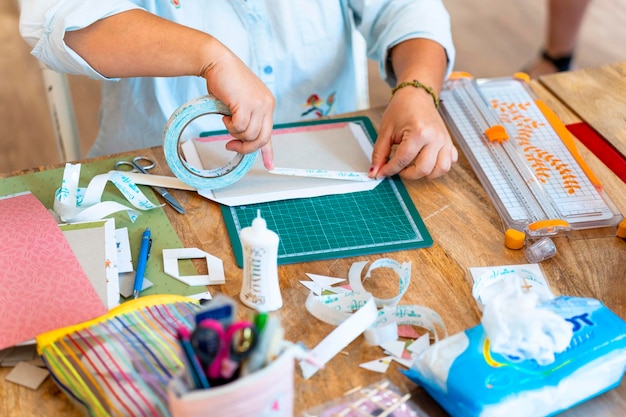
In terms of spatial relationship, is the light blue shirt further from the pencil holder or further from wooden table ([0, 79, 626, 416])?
the pencil holder

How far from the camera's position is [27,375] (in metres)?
0.87

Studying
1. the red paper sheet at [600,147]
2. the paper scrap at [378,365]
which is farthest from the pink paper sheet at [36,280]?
the red paper sheet at [600,147]

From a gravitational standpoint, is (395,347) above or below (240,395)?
below

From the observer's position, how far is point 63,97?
1.69 metres

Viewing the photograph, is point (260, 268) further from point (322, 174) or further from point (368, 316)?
point (322, 174)

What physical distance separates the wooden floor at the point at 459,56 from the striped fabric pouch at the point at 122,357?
1861mm

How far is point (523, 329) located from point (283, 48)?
2.86ft

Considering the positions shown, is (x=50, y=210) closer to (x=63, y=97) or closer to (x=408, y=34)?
(x=63, y=97)

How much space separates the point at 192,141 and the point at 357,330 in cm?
53

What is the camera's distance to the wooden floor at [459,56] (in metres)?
2.79

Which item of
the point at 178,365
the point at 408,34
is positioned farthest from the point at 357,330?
the point at 408,34

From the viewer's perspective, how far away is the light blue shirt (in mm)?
1433

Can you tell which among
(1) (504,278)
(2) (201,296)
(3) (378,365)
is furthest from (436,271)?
(2) (201,296)

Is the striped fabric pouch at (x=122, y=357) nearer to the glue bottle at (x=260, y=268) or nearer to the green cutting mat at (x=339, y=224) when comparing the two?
the glue bottle at (x=260, y=268)
